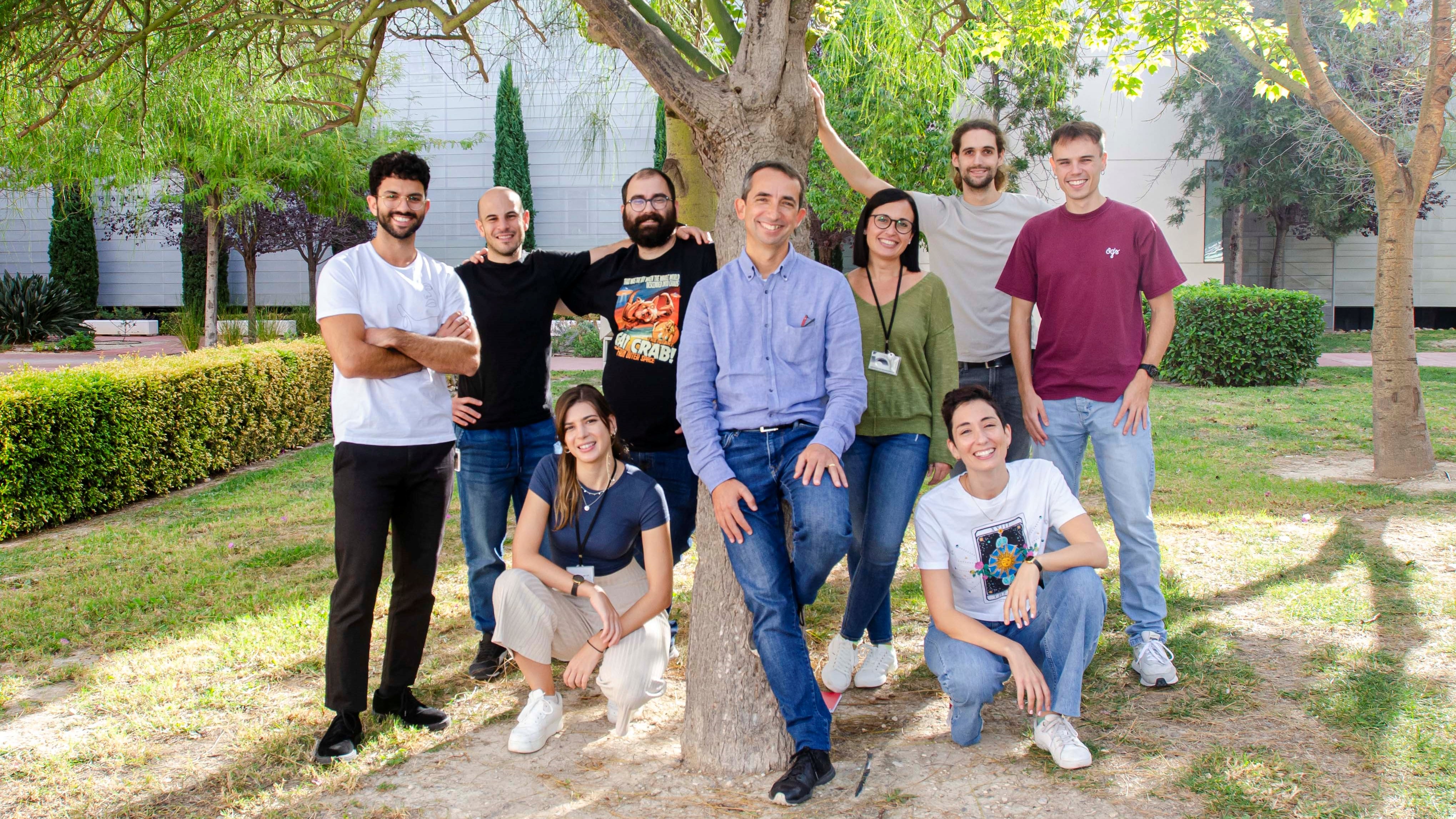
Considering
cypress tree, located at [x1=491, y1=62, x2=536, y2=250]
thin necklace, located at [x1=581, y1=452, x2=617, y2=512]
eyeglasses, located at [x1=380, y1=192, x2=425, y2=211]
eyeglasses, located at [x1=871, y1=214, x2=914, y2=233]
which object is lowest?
thin necklace, located at [x1=581, y1=452, x2=617, y2=512]

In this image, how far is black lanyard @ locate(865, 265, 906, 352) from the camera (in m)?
3.59

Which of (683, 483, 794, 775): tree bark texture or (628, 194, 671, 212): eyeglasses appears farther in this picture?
(628, 194, 671, 212): eyeglasses

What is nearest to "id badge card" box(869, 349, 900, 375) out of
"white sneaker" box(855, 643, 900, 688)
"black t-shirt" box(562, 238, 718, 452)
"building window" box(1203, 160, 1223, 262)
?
"black t-shirt" box(562, 238, 718, 452)

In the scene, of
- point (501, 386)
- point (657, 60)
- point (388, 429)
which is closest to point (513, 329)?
point (501, 386)

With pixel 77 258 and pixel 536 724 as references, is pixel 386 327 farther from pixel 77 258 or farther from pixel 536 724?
pixel 77 258

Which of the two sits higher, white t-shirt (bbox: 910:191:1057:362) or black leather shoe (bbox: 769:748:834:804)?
white t-shirt (bbox: 910:191:1057:362)

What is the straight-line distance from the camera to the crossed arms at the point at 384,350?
10.9 ft

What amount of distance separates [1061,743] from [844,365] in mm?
1379

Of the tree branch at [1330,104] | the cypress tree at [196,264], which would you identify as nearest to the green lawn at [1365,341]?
the tree branch at [1330,104]

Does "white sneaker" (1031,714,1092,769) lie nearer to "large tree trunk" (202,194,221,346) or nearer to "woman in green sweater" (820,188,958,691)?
"woman in green sweater" (820,188,958,691)

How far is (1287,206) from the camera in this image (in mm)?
20281

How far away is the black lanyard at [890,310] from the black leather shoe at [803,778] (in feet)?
4.58

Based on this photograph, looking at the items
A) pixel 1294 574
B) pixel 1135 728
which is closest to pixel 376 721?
pixel 1135 728

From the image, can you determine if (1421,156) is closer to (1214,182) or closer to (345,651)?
(345,651)
